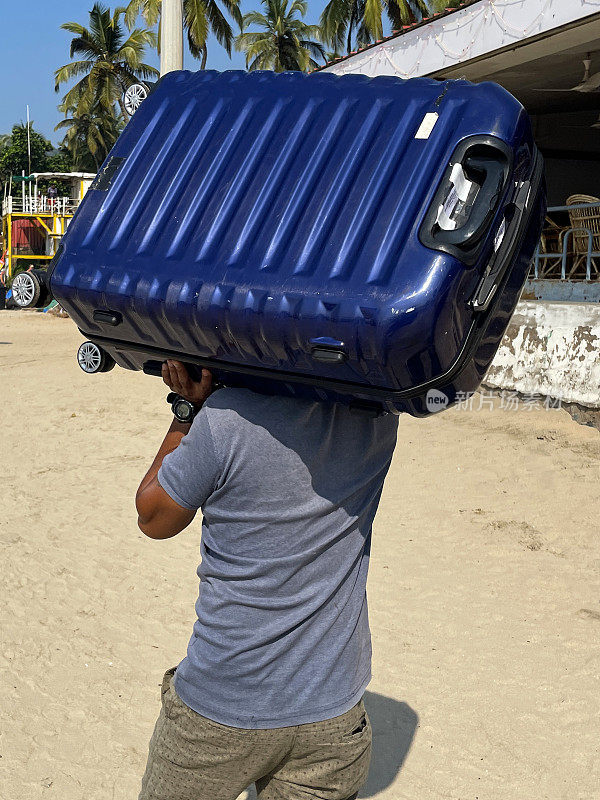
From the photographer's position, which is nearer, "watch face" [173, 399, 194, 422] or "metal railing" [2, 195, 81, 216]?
"watch face" [173, 399, 194, 422]

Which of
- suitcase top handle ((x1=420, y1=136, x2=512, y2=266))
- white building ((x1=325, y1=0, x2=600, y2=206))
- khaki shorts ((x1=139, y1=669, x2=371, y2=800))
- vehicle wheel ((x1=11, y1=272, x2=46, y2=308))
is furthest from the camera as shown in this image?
white building ((x1=325, y1=0, x2=600, y2=206))

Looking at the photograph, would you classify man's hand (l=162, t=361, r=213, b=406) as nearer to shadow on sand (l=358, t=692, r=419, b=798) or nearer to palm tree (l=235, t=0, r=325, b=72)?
shadow on sand (l=358, t=692, r=419, b=798)

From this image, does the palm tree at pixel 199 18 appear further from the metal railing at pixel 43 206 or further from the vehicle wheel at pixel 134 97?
the vehicle wheel at pixel 134 97

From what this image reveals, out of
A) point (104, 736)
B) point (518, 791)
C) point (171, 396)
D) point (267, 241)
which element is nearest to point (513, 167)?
point (267, 241)

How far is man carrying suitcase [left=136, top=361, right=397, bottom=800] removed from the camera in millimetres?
1576

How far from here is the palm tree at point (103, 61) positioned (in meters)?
37.6

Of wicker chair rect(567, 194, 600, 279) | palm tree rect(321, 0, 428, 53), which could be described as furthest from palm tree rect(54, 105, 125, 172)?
wicker chair rect(567, 194, 600, 279)

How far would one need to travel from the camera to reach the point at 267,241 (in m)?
1.59

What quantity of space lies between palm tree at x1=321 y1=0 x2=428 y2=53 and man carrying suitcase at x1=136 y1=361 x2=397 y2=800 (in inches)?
1063

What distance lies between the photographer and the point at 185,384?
1722 millimetres

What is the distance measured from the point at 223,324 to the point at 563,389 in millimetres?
6045

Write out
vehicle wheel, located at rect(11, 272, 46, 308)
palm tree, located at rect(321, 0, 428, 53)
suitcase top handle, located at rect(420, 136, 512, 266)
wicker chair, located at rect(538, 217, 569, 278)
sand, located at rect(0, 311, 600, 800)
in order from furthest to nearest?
palm tree, located at rect(321, 0, 428, 53)
wicker chair, located at rect(538, 217, 569, 278)
sand, located at rect(0, 311, 600, 800)
vehicle wheel, located at rect(11, 272, 46, 308)
suitcase top handle, located at rect(420, 136, 512, 266)

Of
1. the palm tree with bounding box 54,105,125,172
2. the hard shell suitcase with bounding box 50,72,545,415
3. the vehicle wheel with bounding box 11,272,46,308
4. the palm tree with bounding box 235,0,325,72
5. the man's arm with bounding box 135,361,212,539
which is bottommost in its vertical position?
the palm tree with bounding box 54,105,125,172

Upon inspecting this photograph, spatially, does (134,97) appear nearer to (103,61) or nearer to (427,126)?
(427,126)
